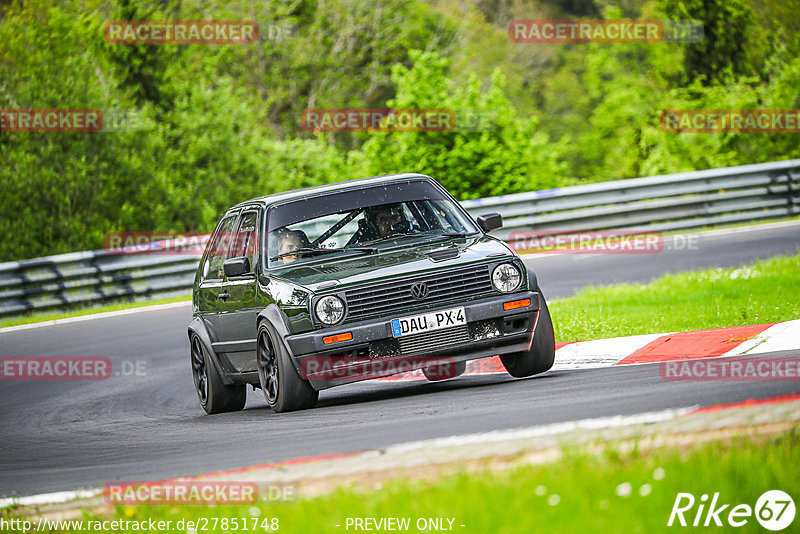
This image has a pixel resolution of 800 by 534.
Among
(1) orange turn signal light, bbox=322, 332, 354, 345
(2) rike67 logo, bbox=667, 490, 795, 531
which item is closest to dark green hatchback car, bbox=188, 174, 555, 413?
(1) orange turn signal light, bbox=322, 332, 354, 345

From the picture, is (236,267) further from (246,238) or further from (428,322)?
(428,322)

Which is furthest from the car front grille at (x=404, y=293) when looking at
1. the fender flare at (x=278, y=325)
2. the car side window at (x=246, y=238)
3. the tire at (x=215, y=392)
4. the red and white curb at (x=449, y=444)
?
the red and white curb at (x=449, y=444)

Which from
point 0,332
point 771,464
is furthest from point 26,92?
point 771,464

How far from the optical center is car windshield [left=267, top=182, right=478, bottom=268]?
885cm

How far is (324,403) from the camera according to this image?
29.0 feet

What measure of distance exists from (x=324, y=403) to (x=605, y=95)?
49227 mm

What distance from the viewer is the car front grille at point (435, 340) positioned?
784cm

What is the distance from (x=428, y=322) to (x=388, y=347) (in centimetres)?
32

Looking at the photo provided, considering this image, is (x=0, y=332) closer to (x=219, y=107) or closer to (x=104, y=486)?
(x=104, y=486)

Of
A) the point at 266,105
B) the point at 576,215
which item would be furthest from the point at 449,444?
the point at 266,105

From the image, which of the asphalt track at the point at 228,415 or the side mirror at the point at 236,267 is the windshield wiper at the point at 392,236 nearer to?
the side mirror at the point at 236,267

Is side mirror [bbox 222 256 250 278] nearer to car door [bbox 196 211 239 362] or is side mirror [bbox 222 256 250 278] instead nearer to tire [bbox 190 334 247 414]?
car door [bbox 196 211 239 362]

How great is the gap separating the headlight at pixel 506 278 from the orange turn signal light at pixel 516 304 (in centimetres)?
10

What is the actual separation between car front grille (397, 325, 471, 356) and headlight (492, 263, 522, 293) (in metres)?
0.40
